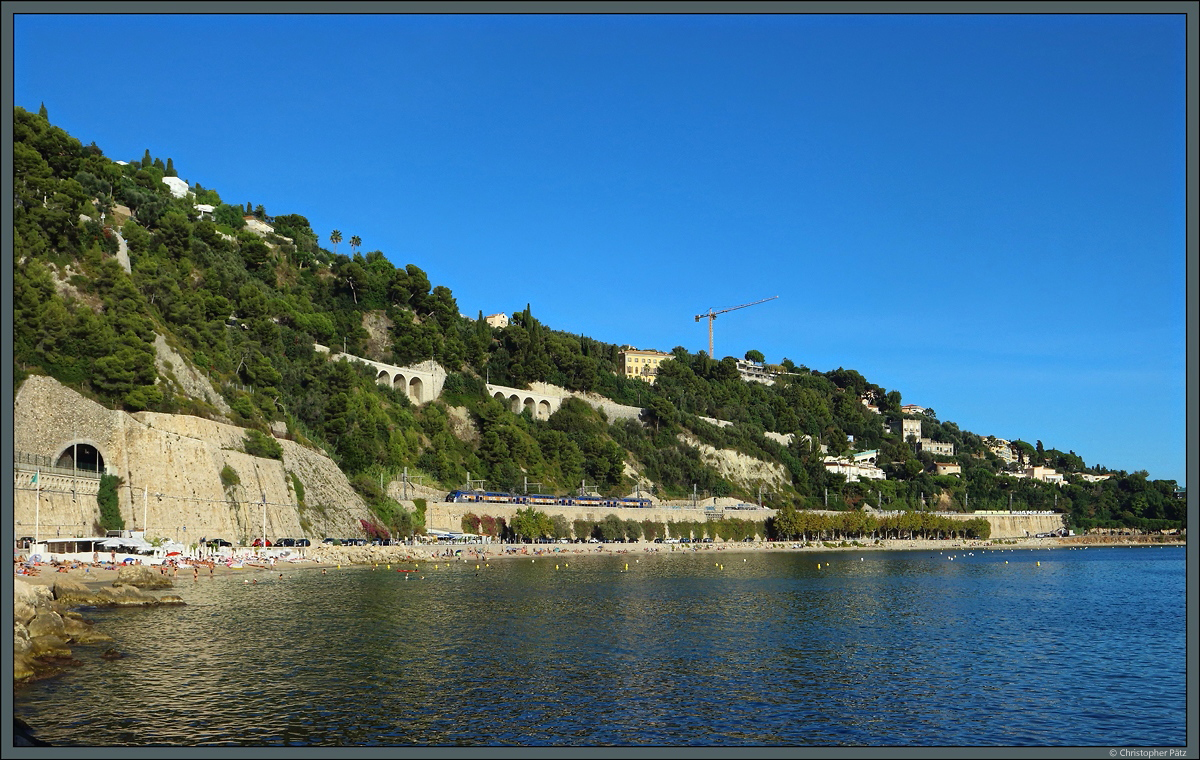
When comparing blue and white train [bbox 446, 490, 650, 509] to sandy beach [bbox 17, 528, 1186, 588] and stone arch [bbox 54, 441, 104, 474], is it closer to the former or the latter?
sandy beach [bbox 17, 528, 1186, 588]

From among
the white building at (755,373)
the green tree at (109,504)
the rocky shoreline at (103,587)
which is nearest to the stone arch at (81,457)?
the green tree at (109,504)

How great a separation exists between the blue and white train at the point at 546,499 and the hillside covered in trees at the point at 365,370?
12.2 feet

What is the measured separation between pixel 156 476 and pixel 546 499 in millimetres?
40883

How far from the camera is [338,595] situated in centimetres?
3775

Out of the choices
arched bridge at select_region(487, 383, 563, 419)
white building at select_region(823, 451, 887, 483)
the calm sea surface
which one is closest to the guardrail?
the calm sea surface

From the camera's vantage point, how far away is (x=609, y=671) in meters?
23.1

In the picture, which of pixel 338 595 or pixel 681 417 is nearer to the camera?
pixel 338 595

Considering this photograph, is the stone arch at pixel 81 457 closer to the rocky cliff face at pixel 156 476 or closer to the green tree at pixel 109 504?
the rocky cliff face at pixel 156 476

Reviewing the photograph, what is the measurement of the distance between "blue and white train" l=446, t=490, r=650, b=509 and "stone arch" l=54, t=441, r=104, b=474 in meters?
32.8

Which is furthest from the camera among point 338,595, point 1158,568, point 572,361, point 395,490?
point 572,361

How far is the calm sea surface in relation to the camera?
56.1 feet

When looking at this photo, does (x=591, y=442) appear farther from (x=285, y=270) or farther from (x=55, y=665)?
(x=55, y=665)

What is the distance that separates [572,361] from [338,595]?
74.8 meters

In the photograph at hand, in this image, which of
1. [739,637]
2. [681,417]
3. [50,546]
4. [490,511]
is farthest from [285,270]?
[739,637]
